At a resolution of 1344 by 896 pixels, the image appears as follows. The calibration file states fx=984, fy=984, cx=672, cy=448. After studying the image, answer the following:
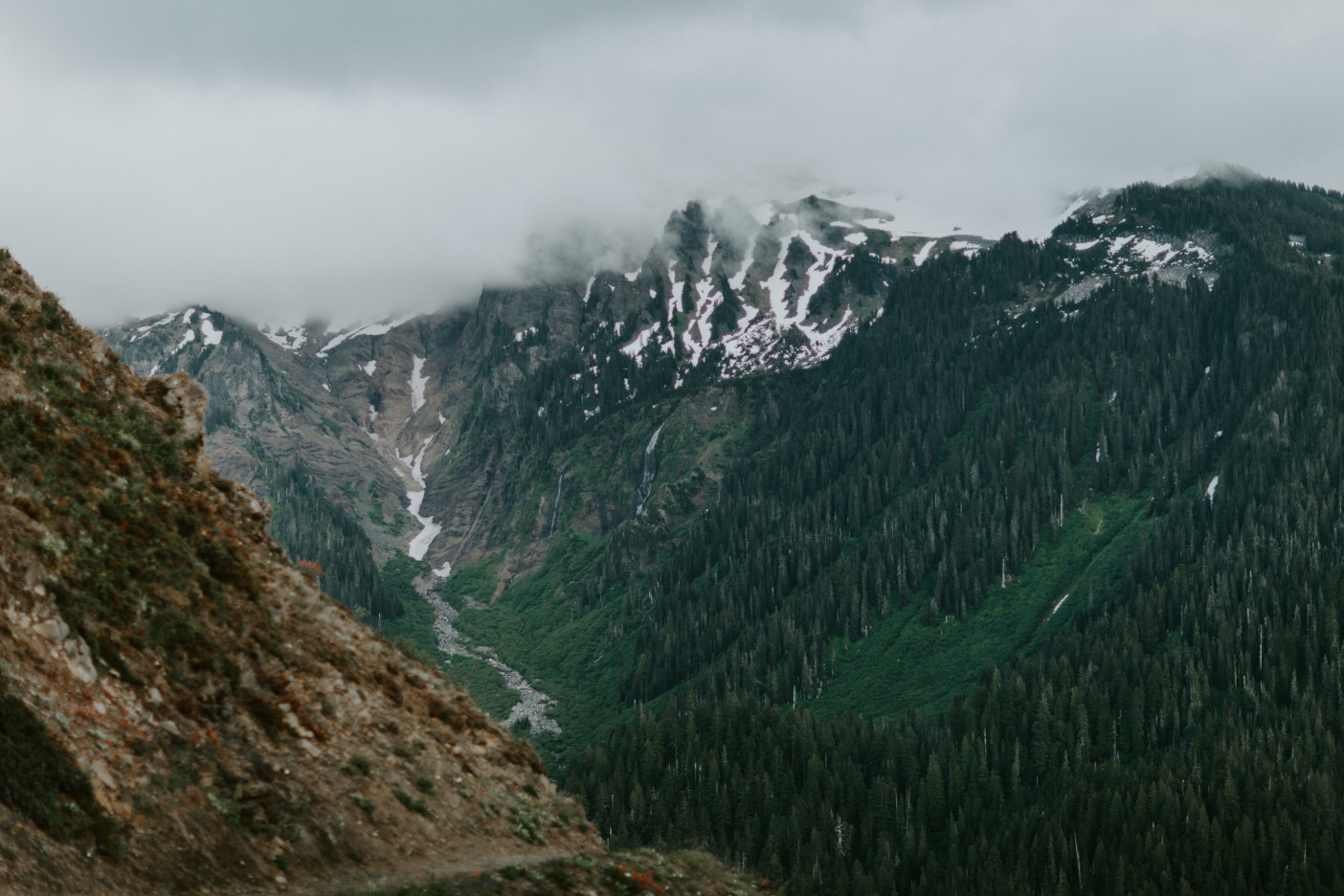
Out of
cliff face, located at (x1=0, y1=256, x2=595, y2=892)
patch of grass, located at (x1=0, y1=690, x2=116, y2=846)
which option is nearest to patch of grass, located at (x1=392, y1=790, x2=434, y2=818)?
cliff face, located at (x1=0, y1=256, x2=595, y2=892)

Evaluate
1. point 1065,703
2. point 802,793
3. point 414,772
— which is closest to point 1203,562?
point 1065,703

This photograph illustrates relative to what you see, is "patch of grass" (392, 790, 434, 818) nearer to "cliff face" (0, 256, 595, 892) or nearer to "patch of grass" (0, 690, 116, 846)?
"cliff face" (0, 256, 595, 892)

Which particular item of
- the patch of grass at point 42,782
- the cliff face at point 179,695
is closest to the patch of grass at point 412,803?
the cliff face at point 179,695

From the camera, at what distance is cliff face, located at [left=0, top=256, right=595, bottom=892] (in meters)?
21.2

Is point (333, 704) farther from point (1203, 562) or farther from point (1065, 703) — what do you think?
point (1203, 562)

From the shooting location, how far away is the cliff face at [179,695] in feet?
69.7

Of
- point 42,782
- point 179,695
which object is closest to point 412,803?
point 179,695

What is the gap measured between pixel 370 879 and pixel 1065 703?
160442 millimetres

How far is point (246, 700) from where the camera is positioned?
2717cm

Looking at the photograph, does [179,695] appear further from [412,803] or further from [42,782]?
[412,803]

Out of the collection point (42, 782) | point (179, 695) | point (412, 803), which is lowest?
point (412, 803)

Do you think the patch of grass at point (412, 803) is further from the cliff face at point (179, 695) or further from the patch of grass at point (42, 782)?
the patch of grass at point (42, 782)

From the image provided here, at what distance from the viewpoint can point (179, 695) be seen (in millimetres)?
25391

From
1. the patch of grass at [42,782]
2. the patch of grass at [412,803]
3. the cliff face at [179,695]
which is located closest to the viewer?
the patch of grass at [42,782]
